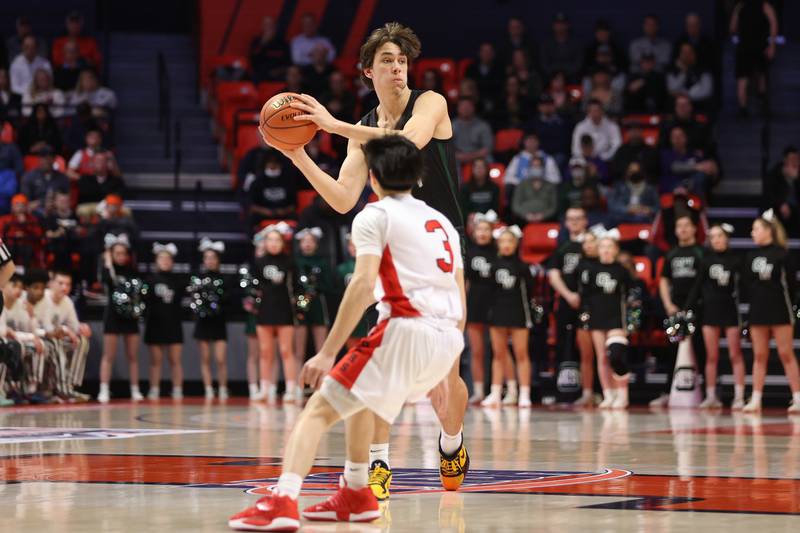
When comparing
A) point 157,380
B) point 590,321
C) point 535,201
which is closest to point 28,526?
point 590,321

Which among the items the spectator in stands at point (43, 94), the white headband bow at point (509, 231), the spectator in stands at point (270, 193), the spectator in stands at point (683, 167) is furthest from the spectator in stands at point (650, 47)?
the spectator in stands at point (43, 94)

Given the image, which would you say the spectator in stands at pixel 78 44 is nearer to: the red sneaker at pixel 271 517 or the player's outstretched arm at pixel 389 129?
the player's outstretched arm at pixel 389 129

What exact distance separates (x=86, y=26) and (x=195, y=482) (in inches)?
671

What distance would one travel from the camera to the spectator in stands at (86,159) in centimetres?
1789

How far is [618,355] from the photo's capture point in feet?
46.9

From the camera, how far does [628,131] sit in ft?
61.4

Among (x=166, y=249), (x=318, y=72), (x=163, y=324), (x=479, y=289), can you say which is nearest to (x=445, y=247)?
(x=479, y=289)

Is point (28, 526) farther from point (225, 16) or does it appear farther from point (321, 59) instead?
point (225, 16)

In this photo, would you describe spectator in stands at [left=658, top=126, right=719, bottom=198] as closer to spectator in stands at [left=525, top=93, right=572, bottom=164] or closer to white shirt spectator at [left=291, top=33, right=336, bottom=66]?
spectator in stands at [left=525, top=93, right=572, bottom=164]

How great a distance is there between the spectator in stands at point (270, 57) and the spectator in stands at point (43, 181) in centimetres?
391

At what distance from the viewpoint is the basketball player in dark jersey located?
5785mm

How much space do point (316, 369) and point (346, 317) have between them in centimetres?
24

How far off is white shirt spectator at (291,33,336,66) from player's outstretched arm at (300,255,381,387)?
52.2ft

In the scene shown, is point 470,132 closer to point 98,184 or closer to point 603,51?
point 603,51
